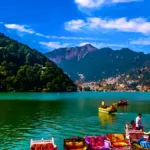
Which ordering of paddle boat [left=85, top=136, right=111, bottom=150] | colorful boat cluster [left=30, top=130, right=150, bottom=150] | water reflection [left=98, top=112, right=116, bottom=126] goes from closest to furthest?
1. colorful boat cluster [left=30, top=130, right=150, bottom=150]
2. paddle boat [left=85, top=136, right=111, bottom=150]
3. water reflection [left=98, top=112, right=116, bottom=126]

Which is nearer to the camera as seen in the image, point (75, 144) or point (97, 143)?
point (75, 144)

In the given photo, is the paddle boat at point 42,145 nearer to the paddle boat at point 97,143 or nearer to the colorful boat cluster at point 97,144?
the colorful boat cluster at point 97,144

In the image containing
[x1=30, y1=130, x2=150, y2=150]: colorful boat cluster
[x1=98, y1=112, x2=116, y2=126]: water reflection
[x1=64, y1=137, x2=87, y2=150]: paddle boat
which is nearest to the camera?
[x1=30, y1=130, x2=150, y2=150]: colorful boat cluster

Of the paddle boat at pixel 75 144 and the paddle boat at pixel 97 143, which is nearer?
the paddle boat at pixel 97 143

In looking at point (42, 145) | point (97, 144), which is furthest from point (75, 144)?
point (42, 145)

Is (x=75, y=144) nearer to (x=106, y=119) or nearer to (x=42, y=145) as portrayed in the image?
(x=42, y=145)

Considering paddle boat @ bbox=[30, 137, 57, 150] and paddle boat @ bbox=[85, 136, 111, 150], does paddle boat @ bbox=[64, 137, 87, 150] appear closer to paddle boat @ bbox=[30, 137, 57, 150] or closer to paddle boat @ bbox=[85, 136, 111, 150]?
paddle boat @ bbox=[85, 136, 111, 150]

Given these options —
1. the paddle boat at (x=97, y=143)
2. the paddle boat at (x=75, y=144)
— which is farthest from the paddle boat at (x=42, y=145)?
the paddle boat at (x=97, y=143)

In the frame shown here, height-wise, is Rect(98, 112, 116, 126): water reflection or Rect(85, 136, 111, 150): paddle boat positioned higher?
Rect(85, 136, 111, 150): paddle boat

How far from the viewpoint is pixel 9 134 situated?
47.4m

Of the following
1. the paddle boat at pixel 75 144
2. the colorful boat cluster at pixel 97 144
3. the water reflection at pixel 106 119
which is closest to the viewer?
the colorful boat cluster at pixel 97 144

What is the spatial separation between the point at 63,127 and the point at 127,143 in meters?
23.6

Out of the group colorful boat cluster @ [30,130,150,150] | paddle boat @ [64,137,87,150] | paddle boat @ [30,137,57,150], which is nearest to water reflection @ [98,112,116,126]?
colorful boat cluster @ [30,130,150,150]

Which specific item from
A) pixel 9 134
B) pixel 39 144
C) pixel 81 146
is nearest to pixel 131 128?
pixel 81 146
